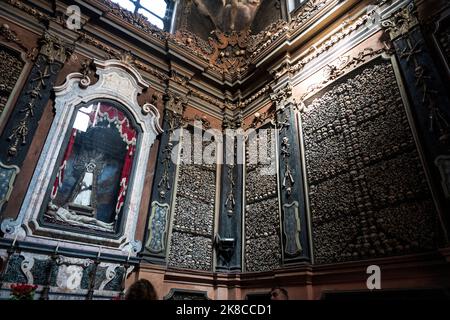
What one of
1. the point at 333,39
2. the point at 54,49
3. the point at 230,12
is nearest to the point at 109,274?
the point at 54,49

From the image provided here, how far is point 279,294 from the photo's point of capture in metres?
4.24

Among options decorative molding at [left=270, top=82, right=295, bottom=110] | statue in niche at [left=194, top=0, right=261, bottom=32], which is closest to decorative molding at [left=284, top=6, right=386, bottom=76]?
decorative molding at [left=270, top=82, right=295, bottom=110]

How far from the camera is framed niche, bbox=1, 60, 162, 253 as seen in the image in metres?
4.00

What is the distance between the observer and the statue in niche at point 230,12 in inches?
295

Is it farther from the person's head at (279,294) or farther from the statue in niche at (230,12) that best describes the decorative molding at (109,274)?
the statue in niche at (230,12)

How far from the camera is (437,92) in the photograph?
333 cm

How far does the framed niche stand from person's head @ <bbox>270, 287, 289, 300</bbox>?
230cm

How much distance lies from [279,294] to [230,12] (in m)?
7.08

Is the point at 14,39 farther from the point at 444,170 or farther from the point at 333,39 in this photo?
the point at 444,170

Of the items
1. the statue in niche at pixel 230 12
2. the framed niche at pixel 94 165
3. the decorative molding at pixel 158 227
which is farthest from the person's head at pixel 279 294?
the statue in niche at pixel 230 12

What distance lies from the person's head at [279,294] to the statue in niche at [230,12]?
21.9ft

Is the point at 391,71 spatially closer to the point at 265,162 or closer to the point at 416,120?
the point at 416,120

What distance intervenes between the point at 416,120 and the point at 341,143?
3.53 feet

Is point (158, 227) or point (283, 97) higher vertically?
point (283, 97)
